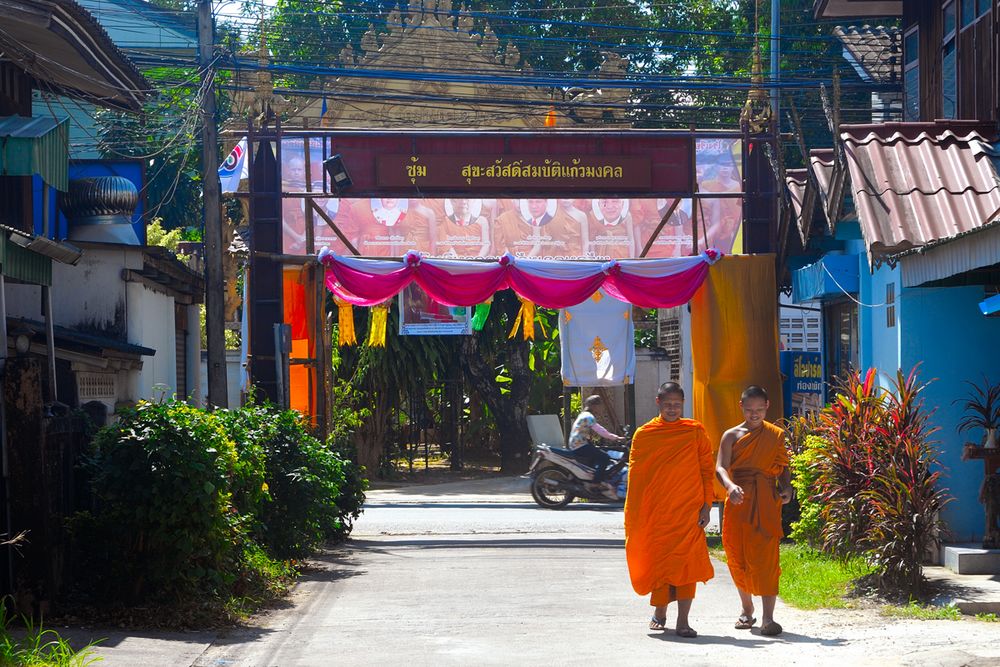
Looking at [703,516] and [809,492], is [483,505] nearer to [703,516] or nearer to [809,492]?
[809,492]

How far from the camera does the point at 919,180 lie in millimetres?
11859

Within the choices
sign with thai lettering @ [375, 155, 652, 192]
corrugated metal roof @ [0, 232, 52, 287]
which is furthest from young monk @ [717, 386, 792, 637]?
sign with thai lettering @ [375, 155, 652, 192]

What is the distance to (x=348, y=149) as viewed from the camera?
16.1 meters

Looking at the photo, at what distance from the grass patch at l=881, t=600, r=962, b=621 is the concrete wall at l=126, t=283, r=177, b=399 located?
27.5ft

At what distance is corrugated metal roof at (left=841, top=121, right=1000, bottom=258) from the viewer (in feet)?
36.0

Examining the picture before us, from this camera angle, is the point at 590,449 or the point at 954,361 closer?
the point at 954,361

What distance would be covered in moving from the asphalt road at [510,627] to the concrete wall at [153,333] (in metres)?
3.58

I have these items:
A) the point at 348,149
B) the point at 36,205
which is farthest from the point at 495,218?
the point at 36,205

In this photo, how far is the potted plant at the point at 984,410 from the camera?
416 inches

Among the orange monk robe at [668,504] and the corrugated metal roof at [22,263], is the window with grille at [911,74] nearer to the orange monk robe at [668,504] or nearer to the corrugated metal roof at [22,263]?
the orange monk robe at [668,504]

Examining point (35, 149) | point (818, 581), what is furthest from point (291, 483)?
point (818, 581)

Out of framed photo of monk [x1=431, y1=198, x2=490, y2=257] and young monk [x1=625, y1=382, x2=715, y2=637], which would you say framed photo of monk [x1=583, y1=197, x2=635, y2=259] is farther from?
young monk [x1=625, y1=382, x2=715, y2=637]

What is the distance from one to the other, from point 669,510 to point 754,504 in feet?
1.91

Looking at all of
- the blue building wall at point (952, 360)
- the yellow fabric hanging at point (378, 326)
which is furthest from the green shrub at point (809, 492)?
the yellow fabric hanging at point (378, 326)
